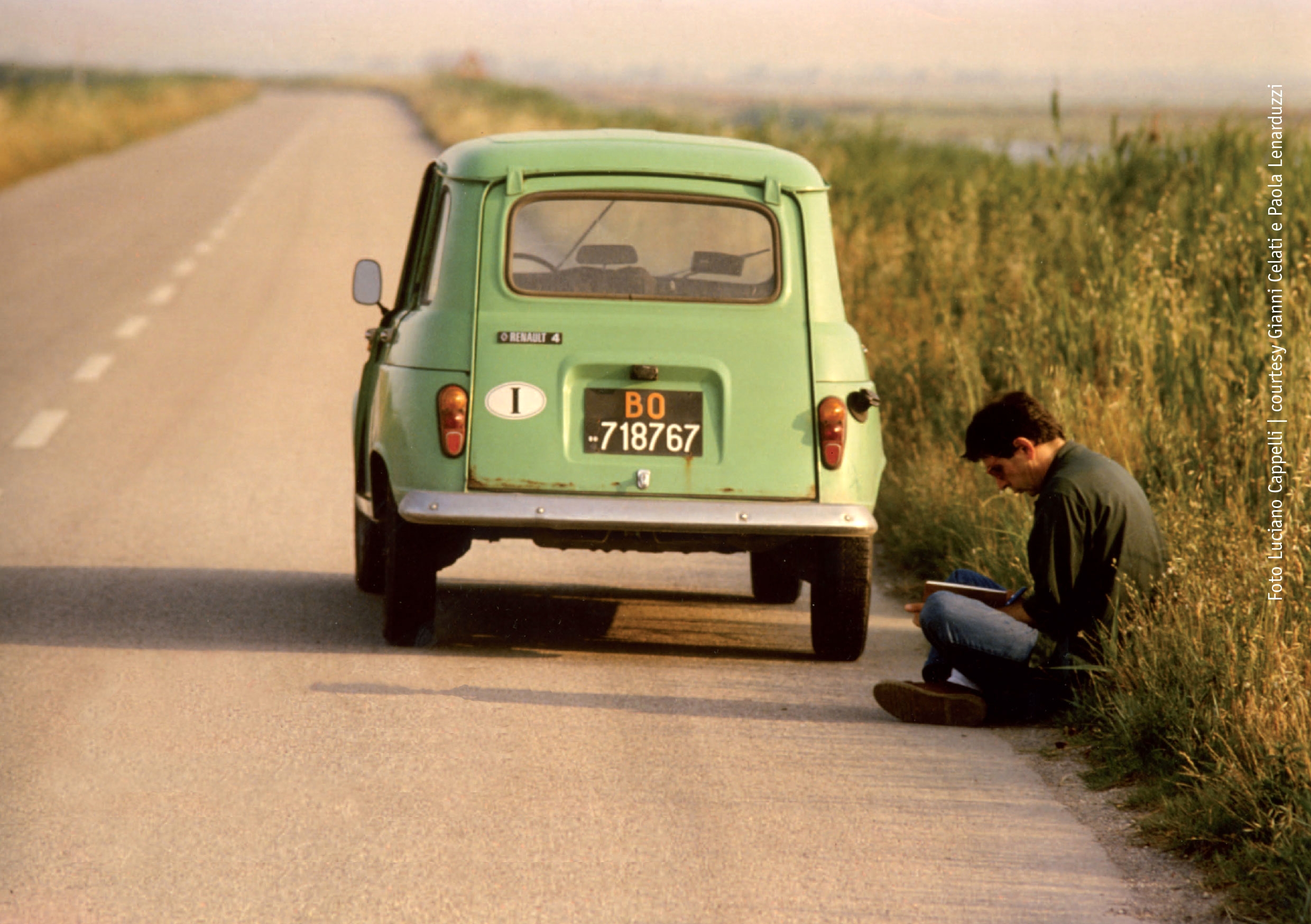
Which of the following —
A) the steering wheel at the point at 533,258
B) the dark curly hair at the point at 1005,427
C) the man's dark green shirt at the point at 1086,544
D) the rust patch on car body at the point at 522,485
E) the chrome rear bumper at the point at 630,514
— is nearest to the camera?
the man's dark green shirt at the point at 1086,544

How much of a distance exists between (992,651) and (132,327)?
13.8 meters

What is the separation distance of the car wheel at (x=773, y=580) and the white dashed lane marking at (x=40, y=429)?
551 cm

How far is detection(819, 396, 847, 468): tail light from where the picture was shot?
24.1ft

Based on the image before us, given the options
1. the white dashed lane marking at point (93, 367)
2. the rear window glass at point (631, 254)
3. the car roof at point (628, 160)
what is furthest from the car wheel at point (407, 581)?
the white dashed lane marking at point (93, 367)

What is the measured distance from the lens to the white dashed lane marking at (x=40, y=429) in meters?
12.8

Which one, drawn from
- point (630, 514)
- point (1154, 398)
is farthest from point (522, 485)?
point (1154, 398)

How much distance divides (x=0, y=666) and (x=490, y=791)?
95.8 inches

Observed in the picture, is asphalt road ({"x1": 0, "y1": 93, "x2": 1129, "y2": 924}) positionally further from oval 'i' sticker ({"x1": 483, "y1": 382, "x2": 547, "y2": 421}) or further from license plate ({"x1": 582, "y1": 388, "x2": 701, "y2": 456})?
oval 'i' sticker ({"x1": 483, "y1": 382, "x2": 547, "y2": 421})

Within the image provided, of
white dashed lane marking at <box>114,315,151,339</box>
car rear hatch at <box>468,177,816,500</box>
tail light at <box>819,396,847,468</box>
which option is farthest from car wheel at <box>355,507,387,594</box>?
white dashed lane marking at <box>114,315,151,339</box>

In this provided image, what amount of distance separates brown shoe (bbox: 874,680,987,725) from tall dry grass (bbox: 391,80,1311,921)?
0.34 meters

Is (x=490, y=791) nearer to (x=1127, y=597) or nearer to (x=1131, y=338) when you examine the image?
(x=1127, y=597)

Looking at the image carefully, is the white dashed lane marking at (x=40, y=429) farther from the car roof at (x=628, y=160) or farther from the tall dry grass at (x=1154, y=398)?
the car roof at (x=628, y=160)

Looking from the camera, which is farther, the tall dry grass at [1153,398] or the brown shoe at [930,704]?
the brown shoe at [930,704]

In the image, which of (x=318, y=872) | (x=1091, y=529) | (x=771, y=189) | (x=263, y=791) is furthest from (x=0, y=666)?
(x=1091, y=529)
